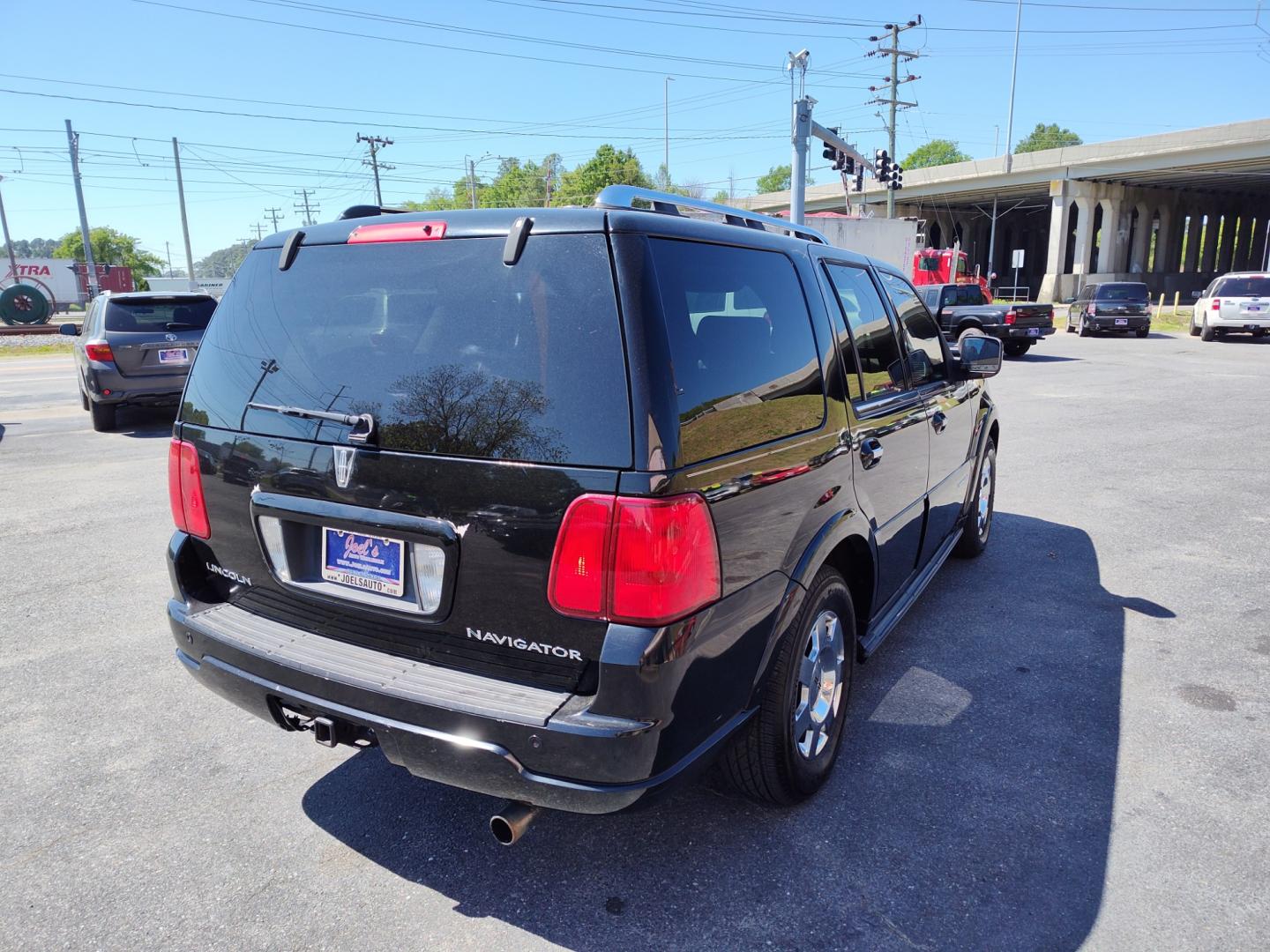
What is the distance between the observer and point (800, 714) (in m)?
2.83

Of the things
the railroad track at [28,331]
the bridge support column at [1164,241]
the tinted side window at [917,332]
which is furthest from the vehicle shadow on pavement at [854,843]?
the bridge support column at [1164,241]

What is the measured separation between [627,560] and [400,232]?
1.23 m

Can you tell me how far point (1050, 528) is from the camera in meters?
6.36

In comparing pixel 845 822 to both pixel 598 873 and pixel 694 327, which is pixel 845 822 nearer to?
pixel 598 873

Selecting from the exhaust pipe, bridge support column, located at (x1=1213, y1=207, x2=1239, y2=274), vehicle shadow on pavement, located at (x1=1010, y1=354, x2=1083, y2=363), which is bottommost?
vehicle shadow on pavement, located at (x1=1010, y1=354, x2=1083, y2=363)

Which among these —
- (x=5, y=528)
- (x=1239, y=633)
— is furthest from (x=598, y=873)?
(x=5, y=528)

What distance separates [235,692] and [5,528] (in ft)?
16.6

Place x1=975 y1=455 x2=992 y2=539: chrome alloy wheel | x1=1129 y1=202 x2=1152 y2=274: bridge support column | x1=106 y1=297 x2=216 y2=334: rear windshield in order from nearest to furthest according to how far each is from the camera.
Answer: x1=975 y1=455 x2=992 y2=539: chrome alloy wheel
x1=106 y1=297 x2=216 y2=334: rear windshield
x1=1129 y1=202 x2=1152 y2=274: bridge support column

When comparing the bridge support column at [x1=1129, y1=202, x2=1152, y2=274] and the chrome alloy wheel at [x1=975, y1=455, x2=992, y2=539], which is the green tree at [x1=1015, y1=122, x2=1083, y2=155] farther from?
the chrome alloy wheel at [x1=975, y1=455, x2=992, y2=539]

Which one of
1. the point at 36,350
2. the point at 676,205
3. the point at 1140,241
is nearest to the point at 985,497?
the point at 676,205

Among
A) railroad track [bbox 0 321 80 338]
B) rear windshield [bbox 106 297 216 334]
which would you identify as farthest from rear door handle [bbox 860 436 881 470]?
railroad track [bbox 0 321 80 338]

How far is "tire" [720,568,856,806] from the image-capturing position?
2629 millimetres

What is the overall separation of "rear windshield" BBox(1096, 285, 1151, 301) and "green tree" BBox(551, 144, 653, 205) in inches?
2456

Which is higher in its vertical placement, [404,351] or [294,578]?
[404,351]
